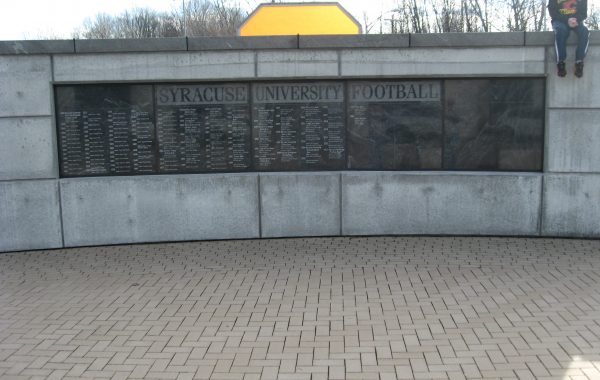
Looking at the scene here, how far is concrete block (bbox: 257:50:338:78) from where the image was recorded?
26.2ft

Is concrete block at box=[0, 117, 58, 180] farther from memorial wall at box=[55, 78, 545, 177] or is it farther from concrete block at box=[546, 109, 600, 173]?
concrete block at box=[546, 109, 600, 173]

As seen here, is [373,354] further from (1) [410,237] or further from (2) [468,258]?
(1) [410,237]

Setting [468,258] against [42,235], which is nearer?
[468,258]

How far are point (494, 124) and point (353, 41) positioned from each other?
2.27 metres

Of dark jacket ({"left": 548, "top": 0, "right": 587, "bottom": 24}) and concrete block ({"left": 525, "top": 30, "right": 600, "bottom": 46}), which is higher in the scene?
dark jacket ({"left": 548, "top": 0, "right": 587, "bottom": 24})

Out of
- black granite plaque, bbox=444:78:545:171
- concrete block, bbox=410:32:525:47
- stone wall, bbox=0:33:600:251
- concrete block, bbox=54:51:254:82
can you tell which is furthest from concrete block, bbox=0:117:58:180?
black granite plaque, bbox=444:78:545:171

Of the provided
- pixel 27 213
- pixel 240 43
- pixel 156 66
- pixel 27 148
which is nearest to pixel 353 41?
pixel 240 43

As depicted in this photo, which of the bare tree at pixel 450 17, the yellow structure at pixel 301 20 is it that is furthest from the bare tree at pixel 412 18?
the yellow structure at pixel 301 20

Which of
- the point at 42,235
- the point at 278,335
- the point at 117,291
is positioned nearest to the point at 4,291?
the point at 117,291

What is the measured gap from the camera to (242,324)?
16.9 ft

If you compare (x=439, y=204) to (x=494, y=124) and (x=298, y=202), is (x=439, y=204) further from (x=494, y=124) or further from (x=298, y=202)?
(x=298, y=202)

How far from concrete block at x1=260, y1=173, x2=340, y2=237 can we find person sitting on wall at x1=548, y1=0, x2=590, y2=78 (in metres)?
3.29

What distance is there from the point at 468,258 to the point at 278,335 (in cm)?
319

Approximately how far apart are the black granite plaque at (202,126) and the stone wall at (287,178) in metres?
0.21
